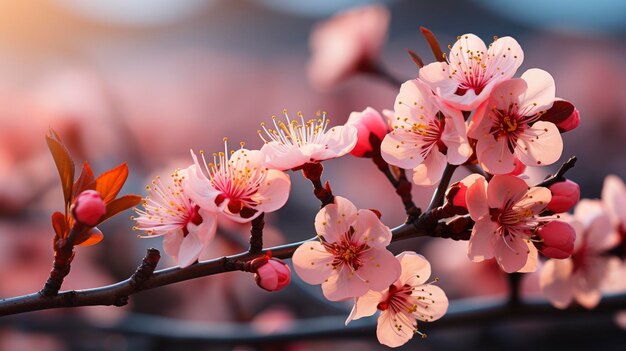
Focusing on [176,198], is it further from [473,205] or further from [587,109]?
[587,109]

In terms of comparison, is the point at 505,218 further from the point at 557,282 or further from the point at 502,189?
the point at 557,282

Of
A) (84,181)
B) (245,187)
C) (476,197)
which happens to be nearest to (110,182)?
(84,181)

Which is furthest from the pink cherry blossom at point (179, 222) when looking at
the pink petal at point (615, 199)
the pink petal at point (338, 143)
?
the pink petal at point (615, 199)

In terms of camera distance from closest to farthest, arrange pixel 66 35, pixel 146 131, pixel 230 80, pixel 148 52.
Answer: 1. pixel 146 131
2. pixel 230 80
3. pixel 66 35
4. pixel 148 52

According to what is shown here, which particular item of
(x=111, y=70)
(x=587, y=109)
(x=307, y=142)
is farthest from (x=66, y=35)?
(x=307, y=142)

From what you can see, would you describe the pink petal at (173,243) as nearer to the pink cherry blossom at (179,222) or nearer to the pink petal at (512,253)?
the pink cherry blossom at (179,222)

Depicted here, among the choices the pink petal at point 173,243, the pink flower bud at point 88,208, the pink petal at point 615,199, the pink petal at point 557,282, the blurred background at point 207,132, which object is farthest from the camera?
the blurred background at point 207,132
